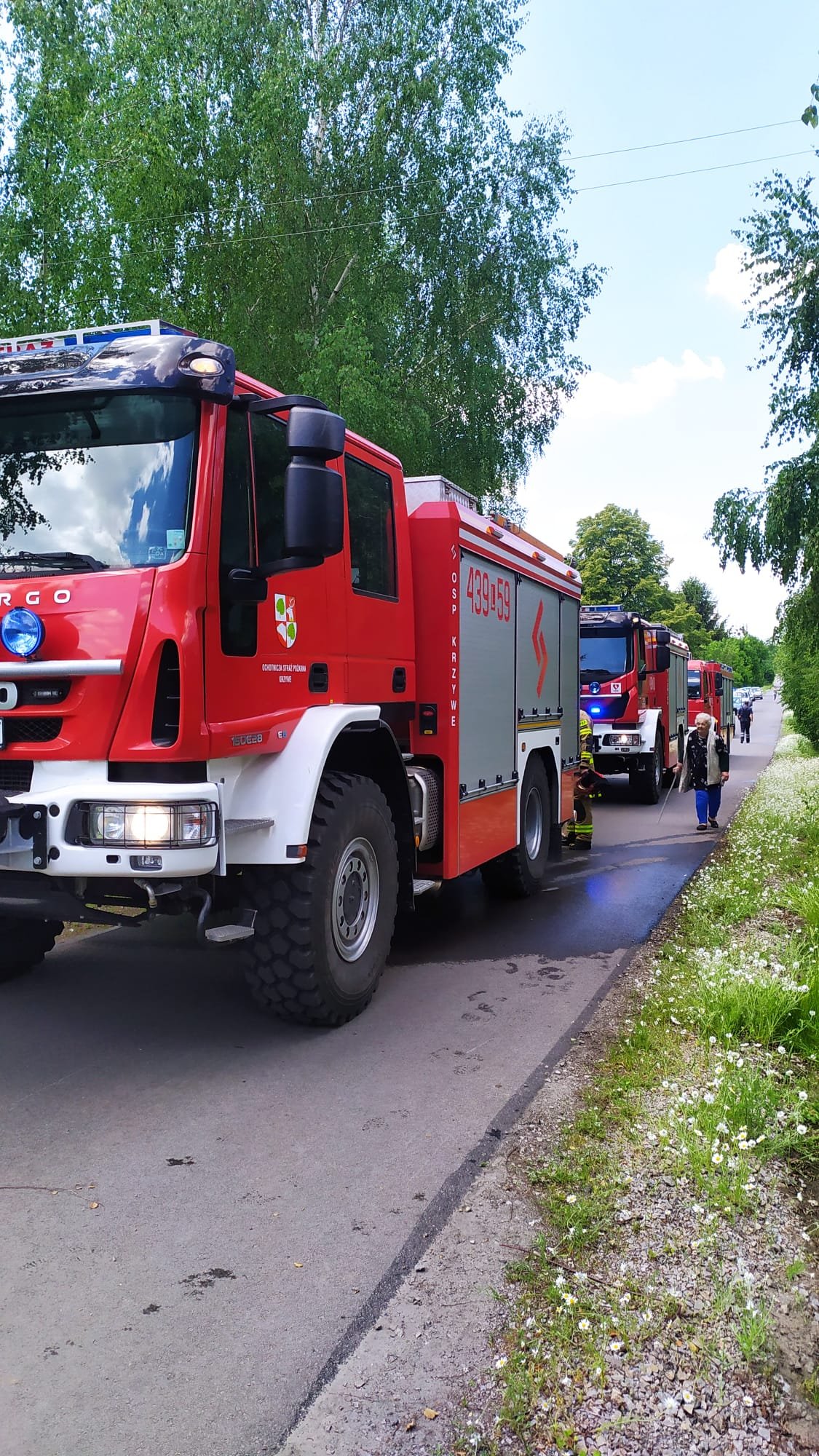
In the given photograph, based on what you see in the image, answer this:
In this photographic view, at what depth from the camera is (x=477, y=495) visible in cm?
2111

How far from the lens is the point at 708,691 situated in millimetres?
28734

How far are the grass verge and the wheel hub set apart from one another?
135cm

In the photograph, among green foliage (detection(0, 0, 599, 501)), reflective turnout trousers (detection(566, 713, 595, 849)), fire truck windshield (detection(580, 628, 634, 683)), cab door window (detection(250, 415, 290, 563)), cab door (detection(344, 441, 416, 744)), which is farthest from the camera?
green foliage (detection(0, 0, 599, 501))

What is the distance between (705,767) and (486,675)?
626 centimetres

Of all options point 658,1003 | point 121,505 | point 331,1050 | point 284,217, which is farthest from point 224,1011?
point 284,217

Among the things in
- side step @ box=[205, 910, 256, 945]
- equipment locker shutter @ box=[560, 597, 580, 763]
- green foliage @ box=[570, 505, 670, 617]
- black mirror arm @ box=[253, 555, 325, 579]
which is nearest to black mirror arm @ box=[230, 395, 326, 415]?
black mirror arm @ box=[253, 555, 325, 579]

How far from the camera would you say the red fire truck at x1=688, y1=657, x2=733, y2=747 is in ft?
85.6

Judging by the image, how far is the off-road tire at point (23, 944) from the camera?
591 centimetres

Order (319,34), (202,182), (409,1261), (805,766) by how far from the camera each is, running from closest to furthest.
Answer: (409,1261), (202,182), (319,34), (805,766)

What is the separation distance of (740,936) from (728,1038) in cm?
234

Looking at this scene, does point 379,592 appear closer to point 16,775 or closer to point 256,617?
point 256,617

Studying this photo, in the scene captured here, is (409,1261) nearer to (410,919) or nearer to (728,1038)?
(728,1038)

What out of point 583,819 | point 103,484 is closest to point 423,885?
point 103,484

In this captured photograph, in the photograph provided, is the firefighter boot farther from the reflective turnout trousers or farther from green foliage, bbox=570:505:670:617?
Answer: green foliage, bbox=570:505:670:617
